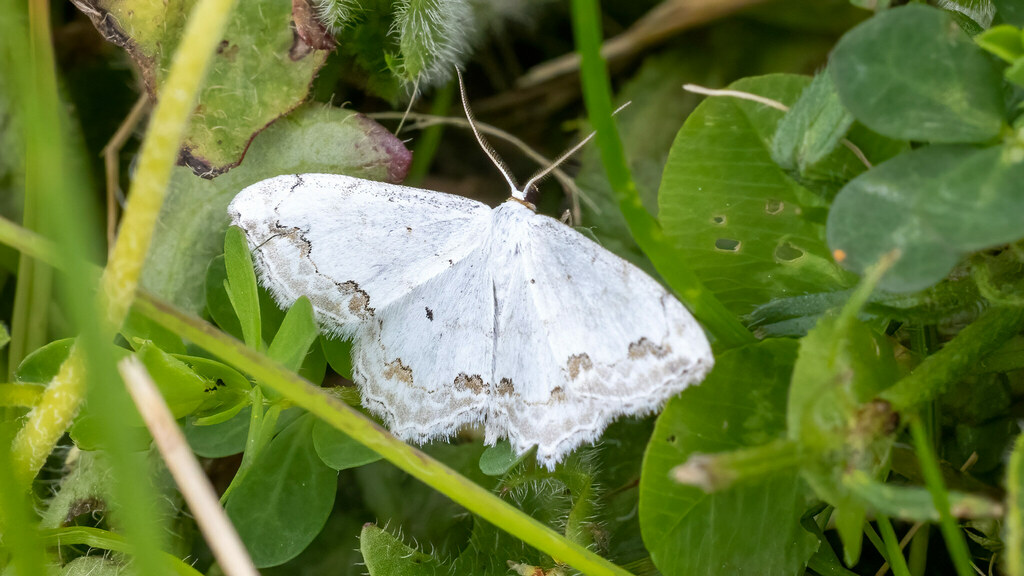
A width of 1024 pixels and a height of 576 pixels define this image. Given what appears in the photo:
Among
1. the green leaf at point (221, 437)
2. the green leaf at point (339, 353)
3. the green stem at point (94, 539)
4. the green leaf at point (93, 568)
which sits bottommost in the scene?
the green leaf at point (93, 568)

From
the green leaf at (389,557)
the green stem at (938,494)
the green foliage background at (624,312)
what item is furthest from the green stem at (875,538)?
the green leaf at (389,557)

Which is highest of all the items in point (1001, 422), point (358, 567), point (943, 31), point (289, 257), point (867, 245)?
point (943, 31)

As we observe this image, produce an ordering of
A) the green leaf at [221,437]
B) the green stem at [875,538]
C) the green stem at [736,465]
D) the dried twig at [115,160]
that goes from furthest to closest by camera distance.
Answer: the dried twig at [115,160]
the green leaf at [221,437]
the green stem at [875,538]
the green stem at [736,465]

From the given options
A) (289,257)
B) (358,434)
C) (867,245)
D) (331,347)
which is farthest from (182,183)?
(867,245)

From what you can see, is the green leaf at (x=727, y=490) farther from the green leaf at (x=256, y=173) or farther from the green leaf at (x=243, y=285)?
the green leaf at (x=256, y=173)

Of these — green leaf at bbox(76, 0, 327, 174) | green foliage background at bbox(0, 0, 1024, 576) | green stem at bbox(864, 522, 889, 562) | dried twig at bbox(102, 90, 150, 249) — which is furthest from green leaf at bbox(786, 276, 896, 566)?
dried twig at bbox(102, 90, 150, 249)

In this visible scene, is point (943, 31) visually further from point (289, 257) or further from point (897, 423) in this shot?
point (289, 257)
